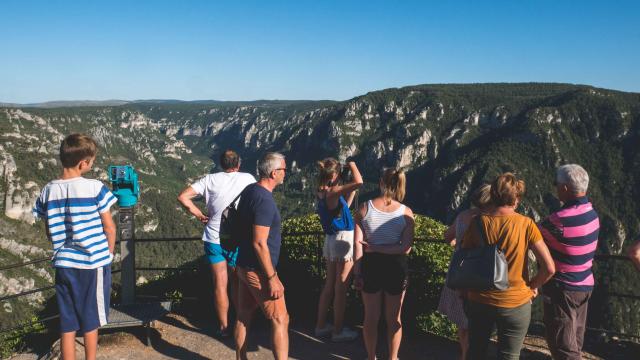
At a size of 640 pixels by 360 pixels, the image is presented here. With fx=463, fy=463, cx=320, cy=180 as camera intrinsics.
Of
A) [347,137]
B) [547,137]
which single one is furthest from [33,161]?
[547,137]

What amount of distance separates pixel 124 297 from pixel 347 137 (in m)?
154

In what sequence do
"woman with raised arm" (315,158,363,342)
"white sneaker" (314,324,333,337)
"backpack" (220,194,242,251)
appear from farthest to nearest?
1. "white sneaker" (314,324,333,337)
2. "woman with raised arm" (315,158,363,342)
3. "backpack" (220,194,242,251)

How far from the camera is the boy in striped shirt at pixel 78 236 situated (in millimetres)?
3547

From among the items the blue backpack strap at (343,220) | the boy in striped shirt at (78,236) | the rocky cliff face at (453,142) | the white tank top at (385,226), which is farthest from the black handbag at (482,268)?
the rocky cliff face at (453,142)

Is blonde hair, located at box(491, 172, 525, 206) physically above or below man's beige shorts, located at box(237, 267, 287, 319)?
above

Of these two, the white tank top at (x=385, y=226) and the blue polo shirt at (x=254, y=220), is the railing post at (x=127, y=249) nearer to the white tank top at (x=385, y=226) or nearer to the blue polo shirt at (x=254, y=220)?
the blue polo shirt at (x=254, y=220)

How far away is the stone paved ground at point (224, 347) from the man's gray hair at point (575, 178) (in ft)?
7.73

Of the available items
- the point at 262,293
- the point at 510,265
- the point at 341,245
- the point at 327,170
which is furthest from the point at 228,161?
the point at 510,265

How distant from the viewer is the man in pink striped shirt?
11.7 feet

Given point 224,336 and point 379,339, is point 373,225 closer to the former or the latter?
point 379,339

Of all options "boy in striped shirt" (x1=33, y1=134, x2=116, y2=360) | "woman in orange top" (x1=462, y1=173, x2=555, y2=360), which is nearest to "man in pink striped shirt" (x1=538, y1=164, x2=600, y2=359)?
"woman in orange top" (x1=462, y1=173, x2=555, y2=360)

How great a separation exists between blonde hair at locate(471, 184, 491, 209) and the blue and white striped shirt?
2.91 metres

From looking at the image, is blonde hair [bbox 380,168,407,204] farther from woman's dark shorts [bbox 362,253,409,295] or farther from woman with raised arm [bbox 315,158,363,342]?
woman's dark shorts [bbox 362,253,409,295]

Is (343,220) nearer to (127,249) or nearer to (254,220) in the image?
(254,220)
